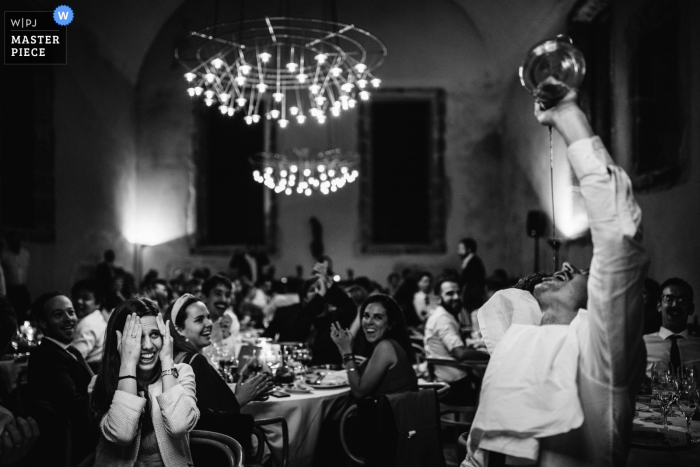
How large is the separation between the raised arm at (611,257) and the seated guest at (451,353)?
3.30 metres

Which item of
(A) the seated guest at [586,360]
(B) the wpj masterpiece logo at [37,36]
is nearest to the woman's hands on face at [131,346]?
(A) the seated guest at [586,360]

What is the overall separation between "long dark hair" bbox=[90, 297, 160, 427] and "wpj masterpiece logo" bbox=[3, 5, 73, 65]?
22.5 ft

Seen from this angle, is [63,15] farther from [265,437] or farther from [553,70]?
[553,70]

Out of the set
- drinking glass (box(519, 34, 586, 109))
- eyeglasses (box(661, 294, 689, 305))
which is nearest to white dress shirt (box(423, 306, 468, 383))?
eyeglasses (box(661, 294, 689, 305))

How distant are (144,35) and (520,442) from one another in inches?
527

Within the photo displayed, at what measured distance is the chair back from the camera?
8.37ft

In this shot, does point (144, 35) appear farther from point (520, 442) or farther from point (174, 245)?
point (520, 442)

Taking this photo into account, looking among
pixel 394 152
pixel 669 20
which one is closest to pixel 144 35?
→ pixel 394 152

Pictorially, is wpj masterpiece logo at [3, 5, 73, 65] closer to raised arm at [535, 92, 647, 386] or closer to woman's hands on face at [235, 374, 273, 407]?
woman's hands on face at [235, 374, 273, 407]

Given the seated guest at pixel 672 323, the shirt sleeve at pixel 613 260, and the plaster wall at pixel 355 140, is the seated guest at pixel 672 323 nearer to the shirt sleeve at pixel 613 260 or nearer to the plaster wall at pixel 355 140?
the shirt sleeve at pixel 613 260

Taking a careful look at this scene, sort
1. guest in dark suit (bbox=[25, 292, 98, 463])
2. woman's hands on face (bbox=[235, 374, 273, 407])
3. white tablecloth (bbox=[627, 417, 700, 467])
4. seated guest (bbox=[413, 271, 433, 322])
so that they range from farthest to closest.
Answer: seated guest (bbox=[413, 271, 433, 322])
woman's hands on face (bbox=[235, 374, 273, 407])
guest in dark suit (bbox=[25, 292, 98, 463])
white tablecloth (bbox=[627, 417, 700, 467])

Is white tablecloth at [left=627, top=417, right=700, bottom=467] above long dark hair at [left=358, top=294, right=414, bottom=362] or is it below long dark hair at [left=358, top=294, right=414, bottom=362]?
below

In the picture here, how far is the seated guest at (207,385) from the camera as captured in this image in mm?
2832

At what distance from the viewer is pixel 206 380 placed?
297cm
